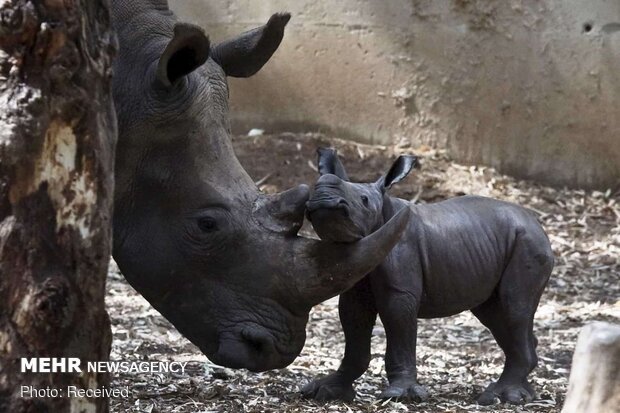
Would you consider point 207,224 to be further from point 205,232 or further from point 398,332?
point 398,332

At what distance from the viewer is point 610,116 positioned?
408 inches

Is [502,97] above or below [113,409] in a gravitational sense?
above

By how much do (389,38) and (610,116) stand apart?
1909 mm

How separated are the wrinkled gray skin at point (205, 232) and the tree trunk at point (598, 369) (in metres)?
1.62

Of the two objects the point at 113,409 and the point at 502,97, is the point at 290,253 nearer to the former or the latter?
the point at 113,409

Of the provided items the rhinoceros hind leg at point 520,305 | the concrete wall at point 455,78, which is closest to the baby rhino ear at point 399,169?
the rhinoceros hind leg at point 520,305

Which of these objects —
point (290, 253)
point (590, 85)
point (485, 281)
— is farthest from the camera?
point (590, 85)

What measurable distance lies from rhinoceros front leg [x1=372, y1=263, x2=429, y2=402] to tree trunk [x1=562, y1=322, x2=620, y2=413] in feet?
7.12

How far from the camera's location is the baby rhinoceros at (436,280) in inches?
203

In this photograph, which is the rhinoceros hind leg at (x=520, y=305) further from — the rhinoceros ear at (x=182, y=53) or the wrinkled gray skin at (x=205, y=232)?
the rhinoceros ear at (x=182, y=53)

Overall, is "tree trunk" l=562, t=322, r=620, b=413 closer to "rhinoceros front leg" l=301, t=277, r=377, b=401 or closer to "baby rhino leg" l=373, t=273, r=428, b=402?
"baby rhino leg" l=373, t=273, r=428, b=402

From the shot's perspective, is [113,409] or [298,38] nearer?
[113,409]

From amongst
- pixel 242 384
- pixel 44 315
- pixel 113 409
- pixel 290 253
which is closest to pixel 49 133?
pixel 44 315

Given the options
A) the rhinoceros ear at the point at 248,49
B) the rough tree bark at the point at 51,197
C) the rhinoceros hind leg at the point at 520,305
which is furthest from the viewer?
the rhinoceros hind leg at the point at 520,305
